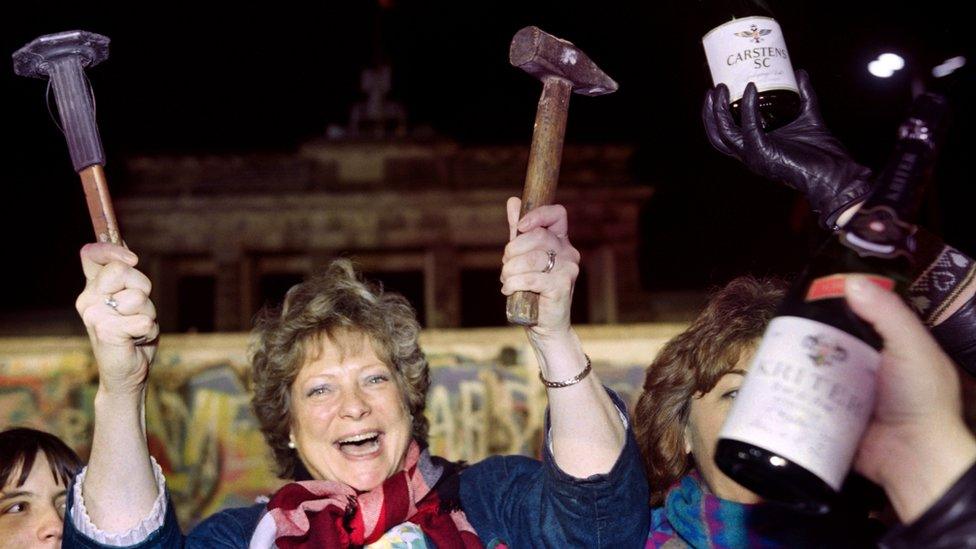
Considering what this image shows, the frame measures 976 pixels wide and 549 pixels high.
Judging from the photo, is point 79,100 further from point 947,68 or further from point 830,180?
point 947,68

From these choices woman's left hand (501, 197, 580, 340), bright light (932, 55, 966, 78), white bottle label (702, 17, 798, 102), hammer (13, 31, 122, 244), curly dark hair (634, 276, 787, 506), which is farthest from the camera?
bright light (932, 55, 966, 78)

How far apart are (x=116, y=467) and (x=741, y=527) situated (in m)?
1.85

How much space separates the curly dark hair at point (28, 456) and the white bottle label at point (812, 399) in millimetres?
2709

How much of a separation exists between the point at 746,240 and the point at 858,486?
19.3m

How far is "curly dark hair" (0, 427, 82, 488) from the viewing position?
3266 mm

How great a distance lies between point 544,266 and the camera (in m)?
2.23

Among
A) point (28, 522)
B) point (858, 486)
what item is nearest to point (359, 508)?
point (28, 522)

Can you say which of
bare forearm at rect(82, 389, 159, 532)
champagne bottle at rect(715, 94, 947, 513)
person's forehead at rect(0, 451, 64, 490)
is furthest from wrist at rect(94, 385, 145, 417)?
champagne bottle at rect(715, 94, 947, 513)

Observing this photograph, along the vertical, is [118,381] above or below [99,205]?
below

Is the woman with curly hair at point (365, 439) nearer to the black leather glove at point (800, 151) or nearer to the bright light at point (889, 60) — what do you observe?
the black leather glove at point (800, 151)

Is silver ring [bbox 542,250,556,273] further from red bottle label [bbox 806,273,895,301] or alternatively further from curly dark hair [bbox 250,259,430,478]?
curly dark hair [bbox 250,259,430,478]

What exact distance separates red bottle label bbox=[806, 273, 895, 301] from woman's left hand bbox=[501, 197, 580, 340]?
27.4 inches

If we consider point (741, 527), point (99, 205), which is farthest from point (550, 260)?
point (99, 205)

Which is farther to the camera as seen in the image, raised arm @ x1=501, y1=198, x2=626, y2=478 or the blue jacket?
the blue jacket
